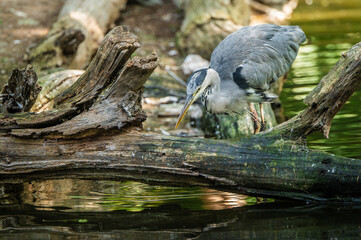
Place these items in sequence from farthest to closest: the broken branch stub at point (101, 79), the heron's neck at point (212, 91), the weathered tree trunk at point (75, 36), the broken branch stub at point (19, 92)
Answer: the weathered tree trunk at point (75, 36)
the heron's neck at point (212, 91)
the broken branch stub at point (19, 92)
the broken branch stub at point (101, 79)

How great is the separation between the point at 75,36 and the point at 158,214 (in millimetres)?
4977

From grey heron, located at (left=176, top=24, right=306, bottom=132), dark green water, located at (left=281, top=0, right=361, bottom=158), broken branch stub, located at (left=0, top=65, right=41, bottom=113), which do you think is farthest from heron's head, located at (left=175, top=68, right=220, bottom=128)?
dark green water, located at (left=281, top=0, right=361, bottom=158)

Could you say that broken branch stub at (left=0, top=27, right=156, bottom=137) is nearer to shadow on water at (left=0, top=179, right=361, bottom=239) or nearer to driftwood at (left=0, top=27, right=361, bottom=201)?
driftwood at (left=0, top=27, right=361, bottom=201)

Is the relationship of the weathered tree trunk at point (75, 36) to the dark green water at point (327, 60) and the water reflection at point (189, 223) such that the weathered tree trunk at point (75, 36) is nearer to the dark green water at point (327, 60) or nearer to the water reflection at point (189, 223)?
the dark green water at point (327, 60)

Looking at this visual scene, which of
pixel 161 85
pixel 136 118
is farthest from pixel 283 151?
pixel 161 85

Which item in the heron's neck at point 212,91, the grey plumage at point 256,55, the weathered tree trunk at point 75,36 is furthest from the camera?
the weathered tree trunk at point 75,36

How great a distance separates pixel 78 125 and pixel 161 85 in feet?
15.4

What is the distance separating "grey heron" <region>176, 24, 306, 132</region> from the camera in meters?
5.08

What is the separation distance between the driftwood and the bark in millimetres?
5772

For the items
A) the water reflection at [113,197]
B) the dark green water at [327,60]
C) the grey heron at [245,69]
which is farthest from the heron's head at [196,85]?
the dark green water at [327,60]

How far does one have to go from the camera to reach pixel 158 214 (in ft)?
14.8

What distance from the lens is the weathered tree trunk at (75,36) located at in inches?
342

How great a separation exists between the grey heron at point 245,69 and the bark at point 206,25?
11.8 ft

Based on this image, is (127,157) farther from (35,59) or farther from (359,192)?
(35,59)
